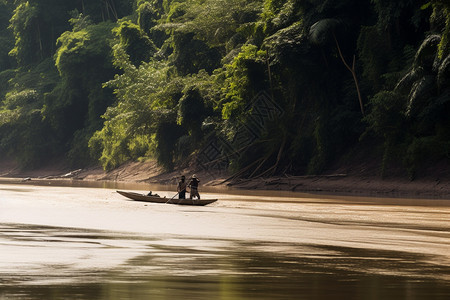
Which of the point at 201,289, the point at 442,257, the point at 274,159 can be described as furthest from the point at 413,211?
the point at 274,159

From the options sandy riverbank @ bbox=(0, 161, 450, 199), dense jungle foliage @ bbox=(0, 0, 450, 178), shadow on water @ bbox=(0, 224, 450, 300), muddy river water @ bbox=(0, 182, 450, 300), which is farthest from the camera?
dense jungle foliage @ bbox=(0, 0, 450, 178)

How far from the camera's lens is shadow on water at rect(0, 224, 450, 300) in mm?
10547

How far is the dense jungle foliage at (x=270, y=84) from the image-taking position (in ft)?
125

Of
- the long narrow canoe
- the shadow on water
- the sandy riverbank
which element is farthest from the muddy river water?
the sandy riverbank

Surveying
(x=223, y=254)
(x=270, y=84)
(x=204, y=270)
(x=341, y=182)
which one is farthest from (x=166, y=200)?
(x=204, y=270)

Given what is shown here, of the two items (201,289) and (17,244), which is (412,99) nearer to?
(17,244)

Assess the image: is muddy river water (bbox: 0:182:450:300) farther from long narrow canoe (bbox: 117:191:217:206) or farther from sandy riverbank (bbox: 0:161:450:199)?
sandy riverbank (bbox: 0:161:450:199)

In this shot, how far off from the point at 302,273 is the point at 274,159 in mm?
34991

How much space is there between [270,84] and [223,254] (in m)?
32.5

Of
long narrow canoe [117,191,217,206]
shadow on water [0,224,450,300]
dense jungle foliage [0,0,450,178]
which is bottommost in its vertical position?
shadow on water [0,224,450,300]

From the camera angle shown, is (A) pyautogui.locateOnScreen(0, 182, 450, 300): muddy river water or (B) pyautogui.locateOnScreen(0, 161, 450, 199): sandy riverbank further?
(B) pyautogui.locateOnScreen(0, 161, 450, 199): sandy riverbank

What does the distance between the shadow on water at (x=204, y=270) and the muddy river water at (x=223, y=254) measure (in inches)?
0.6

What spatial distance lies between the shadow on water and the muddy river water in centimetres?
2

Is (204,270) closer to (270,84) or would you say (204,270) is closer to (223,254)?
(223,254)
